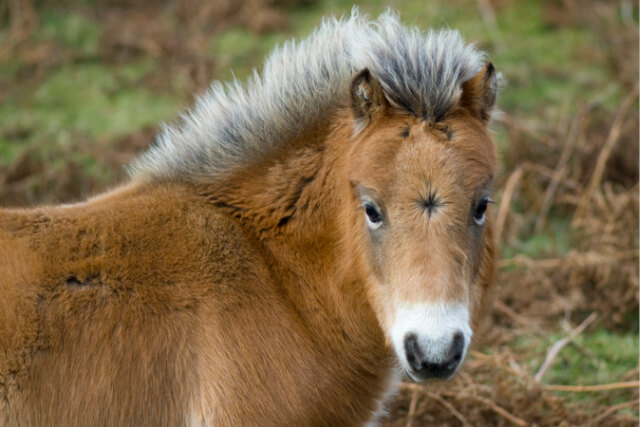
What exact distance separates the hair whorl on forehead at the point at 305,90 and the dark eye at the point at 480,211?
0.53 m

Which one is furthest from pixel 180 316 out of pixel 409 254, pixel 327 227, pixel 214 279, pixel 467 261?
pixel 467 261

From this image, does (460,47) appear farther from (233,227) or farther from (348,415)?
(348,415)

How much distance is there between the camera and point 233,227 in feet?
13.4

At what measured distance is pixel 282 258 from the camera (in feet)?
13.4

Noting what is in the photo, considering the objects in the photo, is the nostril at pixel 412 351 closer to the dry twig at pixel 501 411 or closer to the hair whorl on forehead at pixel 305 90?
the hair whorl on forehead at pixel 305 90

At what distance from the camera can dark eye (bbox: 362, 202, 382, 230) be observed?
3.69m

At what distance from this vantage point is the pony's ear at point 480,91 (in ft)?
12.6

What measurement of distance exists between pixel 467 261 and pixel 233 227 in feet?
4.30

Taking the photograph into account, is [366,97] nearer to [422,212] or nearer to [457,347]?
[422,212]

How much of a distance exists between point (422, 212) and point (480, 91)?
2.65ft

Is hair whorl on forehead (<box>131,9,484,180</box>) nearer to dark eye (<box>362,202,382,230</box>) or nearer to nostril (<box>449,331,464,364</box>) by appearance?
dark eye (<box>362,202,382,230</box>)

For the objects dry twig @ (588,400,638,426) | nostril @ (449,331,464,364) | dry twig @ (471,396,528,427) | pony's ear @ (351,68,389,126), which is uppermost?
pony's ear @ (351,68,389,126)

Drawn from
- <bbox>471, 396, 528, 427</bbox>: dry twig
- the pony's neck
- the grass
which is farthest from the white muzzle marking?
the grass

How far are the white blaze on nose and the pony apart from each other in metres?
0.01
